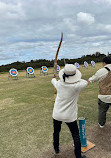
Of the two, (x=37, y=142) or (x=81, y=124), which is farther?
(x=37, y=142)

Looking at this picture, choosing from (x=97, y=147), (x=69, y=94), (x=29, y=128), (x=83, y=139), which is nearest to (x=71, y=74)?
(x=69, y=94)

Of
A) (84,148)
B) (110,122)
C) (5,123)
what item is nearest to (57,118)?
(84,148)

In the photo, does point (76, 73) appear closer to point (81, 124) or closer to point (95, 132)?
point (81, 124)

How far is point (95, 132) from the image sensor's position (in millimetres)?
2869

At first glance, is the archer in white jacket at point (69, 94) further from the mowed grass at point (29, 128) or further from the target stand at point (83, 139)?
the mowed grass at point (29, 128)

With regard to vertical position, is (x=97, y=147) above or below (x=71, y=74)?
below

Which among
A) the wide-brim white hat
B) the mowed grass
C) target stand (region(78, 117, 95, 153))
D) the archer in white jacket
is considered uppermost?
the wide-brim white hat

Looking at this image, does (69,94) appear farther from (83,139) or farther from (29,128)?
(29,128)

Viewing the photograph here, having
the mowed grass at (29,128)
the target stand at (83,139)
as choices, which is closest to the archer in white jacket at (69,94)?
the target stand at (83,139)

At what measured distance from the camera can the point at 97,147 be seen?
2.43m

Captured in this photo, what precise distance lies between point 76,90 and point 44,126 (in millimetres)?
1698

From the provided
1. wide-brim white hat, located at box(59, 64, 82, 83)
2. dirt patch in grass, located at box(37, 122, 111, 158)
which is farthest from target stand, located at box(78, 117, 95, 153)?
wide-brim white hat, located at box(59, 64, 82, 83)

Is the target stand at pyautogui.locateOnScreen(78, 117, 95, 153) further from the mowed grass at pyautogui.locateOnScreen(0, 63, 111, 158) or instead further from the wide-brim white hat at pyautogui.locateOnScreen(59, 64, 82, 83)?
the wide-brim white hat at pyautogui.locateOnScreen(59, 64, 82, 83)

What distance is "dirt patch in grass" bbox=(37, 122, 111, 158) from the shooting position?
7.44 ft
